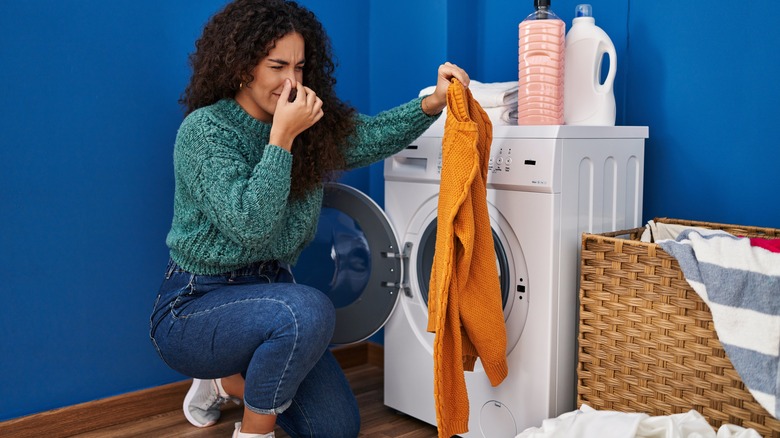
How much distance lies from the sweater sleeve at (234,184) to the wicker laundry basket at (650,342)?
29.4 inches

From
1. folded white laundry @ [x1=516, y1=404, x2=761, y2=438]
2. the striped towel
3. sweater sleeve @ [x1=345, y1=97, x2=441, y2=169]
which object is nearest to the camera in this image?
the striped towel

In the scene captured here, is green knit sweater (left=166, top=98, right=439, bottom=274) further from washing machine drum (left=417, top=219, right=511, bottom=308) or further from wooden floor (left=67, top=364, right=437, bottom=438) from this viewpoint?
wooden floor (left=67, top=364, right=437, bottom=438)

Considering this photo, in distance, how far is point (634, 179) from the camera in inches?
77.4

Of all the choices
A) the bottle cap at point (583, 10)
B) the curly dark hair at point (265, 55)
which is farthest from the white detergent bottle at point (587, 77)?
the curly dark hair at point (265, 55)

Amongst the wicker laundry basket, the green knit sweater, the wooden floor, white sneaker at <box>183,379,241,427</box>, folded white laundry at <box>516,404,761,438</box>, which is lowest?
the wooden floor

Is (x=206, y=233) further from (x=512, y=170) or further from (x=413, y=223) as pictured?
(x=512, y=170)

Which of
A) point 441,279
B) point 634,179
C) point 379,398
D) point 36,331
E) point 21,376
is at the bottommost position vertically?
point 379,398

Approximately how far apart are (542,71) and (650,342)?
0.76 m

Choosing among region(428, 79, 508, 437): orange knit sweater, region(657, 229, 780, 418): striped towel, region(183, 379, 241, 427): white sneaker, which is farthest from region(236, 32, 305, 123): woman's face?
region(657, 229, 780, 418): striped towel

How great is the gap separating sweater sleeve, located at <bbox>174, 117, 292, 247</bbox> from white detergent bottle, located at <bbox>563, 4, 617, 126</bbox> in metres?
0.85

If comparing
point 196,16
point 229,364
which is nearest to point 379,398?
point 229,364

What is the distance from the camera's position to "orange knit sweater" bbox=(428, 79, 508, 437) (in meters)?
1.63

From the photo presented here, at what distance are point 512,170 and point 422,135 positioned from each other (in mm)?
357

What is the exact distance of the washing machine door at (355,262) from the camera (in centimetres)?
213
